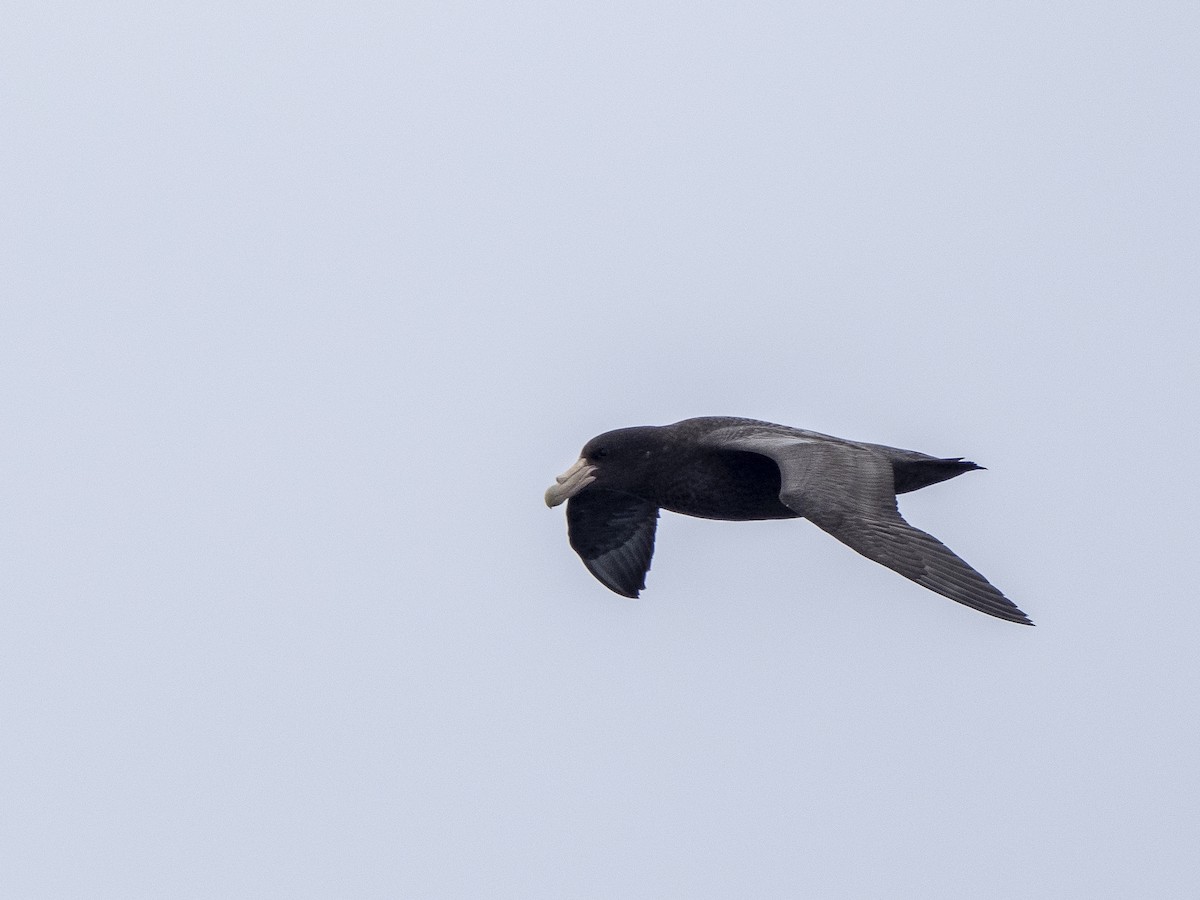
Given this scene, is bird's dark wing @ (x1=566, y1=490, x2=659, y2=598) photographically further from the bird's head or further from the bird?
the bird's head

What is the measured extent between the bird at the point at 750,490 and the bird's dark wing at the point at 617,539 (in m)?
0.01

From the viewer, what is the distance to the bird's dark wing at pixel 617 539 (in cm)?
2034

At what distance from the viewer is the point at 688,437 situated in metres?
18.2

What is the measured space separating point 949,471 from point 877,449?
69cm

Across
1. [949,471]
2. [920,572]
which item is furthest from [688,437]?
[920,572]

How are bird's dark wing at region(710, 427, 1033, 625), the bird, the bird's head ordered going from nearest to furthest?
1. bird's dark wing at region(710, 427, 1033, 625)
2. the bird
3. the bird's head

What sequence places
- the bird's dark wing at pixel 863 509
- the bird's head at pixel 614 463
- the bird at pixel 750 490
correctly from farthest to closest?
the bird's head at pixel 614 463 < the bird at pixel 750 490 < the bird's dark wing at pixel 863 509

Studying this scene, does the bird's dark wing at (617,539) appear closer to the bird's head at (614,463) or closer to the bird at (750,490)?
the bird at (750,490)

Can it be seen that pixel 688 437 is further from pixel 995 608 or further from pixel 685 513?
pixel 995 608

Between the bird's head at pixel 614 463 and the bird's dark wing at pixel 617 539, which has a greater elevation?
the bird's head at pixel 614 463

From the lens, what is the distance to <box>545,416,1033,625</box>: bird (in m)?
15.0

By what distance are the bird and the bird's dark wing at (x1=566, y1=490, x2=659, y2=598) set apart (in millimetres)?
10

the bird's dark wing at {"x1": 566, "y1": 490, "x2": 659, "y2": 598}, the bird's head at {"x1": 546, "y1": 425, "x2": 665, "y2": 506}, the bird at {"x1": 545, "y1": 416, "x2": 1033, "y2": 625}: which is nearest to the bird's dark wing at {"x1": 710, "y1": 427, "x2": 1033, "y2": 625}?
the bird at {"x1": 545, "y1": 416, "x2": 1033, "y2": 625}

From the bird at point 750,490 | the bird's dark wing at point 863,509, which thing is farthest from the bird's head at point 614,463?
the bird's dark wing at point 863,509
